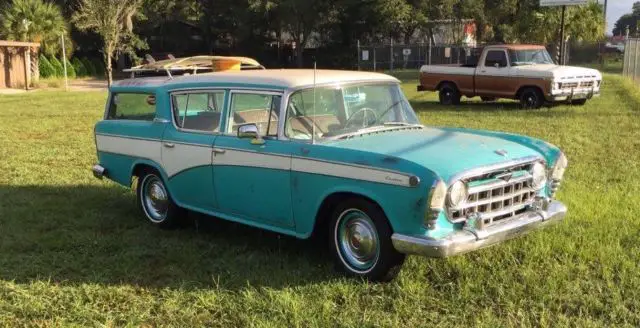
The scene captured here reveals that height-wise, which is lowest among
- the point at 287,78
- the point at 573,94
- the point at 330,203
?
the point at 330,203

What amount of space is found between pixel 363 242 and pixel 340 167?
1.91 ft

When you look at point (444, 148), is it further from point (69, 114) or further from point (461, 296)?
point (69, 114)

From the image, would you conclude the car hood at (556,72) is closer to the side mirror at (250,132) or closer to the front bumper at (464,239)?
the front bumper at (464,239)

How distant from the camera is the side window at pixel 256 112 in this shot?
5.34 m

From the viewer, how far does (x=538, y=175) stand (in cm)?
504

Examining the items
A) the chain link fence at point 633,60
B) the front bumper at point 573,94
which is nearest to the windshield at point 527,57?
the front bumper at point 573,94

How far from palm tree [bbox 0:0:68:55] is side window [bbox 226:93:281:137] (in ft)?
116

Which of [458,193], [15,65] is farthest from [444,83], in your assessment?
[15,65]

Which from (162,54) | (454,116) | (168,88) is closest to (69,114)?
(454,116)

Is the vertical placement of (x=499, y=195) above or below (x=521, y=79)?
below

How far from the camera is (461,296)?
14.8 ft

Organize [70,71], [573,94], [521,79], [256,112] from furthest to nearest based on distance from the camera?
1. [70,71]
2. [521,79]
3. [573,94]
4. [256,112]

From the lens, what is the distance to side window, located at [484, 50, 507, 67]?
17328mm

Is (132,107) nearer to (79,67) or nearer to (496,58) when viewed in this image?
(496,58)
